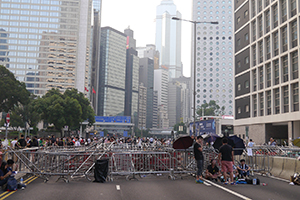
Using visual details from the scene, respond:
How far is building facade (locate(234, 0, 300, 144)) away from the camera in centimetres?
3322

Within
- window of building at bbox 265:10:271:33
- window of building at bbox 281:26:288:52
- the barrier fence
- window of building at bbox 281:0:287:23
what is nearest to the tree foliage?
window of building at bbox 265:10:271:33

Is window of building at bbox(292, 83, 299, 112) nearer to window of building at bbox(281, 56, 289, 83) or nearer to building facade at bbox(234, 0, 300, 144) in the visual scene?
building facade at bbox(234, 0, 300, 144)

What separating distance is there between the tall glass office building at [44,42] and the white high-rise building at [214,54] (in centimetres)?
5459

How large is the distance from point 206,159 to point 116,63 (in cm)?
17566

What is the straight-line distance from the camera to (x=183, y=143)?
46.2ft

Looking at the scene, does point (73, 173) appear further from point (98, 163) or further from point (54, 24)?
point (54, 24)

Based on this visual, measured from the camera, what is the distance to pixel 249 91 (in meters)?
44.0

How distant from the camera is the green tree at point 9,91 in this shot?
165 ft

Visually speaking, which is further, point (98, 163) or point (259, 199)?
point (98, 163)

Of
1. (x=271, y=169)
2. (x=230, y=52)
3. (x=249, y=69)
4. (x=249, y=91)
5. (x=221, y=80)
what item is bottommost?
(x=271, y=169)

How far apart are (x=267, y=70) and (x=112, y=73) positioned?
5831 inches

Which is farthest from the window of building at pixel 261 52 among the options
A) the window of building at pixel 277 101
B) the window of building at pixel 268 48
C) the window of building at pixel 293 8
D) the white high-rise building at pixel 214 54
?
the white high-rise building at pixel 214 54

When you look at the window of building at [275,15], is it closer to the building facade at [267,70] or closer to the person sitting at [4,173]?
the building facade at [267,70]

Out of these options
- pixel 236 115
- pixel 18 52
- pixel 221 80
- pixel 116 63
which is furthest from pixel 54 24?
pixel 236 115
